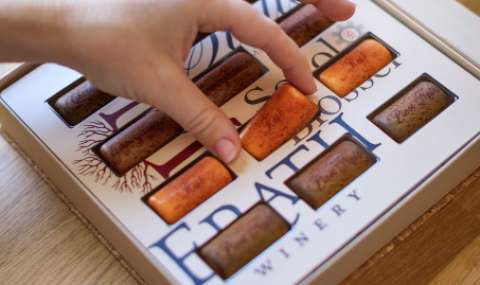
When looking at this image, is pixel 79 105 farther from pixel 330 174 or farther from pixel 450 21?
pixel 450 21

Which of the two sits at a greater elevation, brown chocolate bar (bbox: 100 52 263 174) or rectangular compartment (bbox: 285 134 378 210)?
brown chocolate bar (bbox: 100 52 263 174)

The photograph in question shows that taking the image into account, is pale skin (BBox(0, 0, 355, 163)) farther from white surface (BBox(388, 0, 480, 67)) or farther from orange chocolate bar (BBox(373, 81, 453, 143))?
white surface (BBox(388, 0, 480, 67))

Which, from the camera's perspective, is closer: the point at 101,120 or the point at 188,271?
the point at 188,271

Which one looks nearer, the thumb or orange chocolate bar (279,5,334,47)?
the thumb

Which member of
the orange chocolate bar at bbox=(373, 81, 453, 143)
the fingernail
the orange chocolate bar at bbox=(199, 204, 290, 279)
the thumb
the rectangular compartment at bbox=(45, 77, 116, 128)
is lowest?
the orange chocolate bar at bbox=(373, 81, 453, 143)

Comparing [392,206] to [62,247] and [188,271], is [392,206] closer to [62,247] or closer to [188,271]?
[188,271]

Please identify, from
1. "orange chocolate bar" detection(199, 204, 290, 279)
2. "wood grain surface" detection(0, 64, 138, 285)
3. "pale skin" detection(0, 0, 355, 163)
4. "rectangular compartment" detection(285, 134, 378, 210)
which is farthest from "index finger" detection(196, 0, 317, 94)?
"wood grain surface" detection(0, 64, 138, 285)

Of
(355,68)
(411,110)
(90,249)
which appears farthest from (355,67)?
(90,249)

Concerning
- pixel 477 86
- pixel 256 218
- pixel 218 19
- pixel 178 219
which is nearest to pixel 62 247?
pixel 178 219
